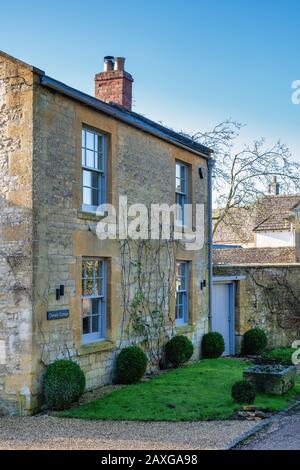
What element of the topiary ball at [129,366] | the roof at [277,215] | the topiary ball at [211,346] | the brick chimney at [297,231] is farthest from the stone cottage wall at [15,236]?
the roof at [277,215]

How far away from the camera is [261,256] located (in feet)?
93.7

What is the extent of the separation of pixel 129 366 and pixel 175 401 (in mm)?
1858

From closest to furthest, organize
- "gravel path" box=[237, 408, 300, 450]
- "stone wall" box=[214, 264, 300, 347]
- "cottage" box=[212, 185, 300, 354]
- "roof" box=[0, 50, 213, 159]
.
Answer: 1. "gravel path" box=[237, 408, 300, 450]
2. "roof" box=[0, 50, 213, 159]
3. "cottage" box=[212, 185, 300, 354]
4. "stone wall" box=[214, 264, 300, 347]

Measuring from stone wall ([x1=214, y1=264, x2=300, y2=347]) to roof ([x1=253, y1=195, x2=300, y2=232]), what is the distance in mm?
15948

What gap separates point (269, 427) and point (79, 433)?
3.16 meters

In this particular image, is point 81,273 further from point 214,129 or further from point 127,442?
point 214,129

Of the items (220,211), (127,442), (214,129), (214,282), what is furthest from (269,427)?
(220,211)

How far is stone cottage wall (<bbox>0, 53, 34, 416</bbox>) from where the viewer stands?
10516mm

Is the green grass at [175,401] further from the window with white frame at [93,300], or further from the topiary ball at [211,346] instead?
the topiary ball at [211,346]

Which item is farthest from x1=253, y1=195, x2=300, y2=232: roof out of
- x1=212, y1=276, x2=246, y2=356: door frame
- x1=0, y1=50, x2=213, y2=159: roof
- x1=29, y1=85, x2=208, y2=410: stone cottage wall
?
x1=29, y1=85, x2=208, y2=410: stone cottage wall

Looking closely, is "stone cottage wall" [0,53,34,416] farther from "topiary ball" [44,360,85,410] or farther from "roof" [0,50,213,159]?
"topiary ball" [44,360,85,410]

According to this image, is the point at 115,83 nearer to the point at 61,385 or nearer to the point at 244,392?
the point at 61,385

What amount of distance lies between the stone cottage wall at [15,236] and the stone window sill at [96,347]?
5.14 ft

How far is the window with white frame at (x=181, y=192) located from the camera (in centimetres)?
1635
